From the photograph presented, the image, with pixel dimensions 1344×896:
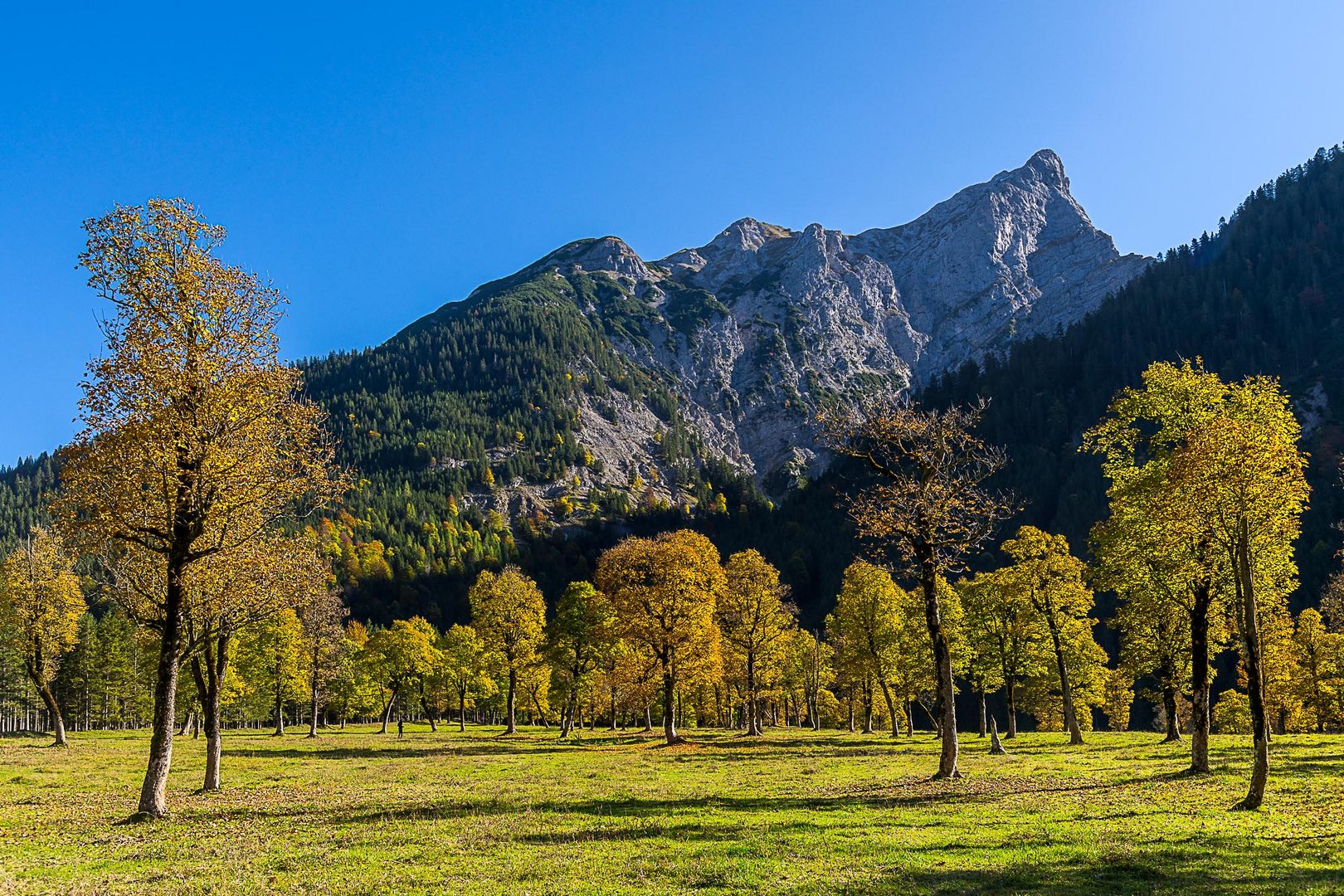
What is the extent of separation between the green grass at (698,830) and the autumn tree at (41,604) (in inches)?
1124

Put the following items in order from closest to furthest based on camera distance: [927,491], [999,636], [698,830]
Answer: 1. [698,830]
2. [927,491]
3. [999,636]

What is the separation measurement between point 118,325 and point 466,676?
89.2 meters

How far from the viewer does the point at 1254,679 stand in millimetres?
22359

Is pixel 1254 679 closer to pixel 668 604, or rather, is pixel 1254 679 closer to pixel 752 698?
pixel 668 604

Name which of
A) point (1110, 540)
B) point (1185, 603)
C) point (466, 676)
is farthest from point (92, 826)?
point (466, 676)

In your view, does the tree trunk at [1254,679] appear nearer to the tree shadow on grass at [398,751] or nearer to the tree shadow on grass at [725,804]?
the tree shadow on grass at [725,804]

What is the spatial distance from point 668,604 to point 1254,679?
42.9 meters

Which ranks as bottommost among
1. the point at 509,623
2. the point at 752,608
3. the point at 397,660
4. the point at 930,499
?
the point at 397,660

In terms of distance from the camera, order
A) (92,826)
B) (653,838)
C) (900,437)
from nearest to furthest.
Answer: (653,838), (92,826), (900,437)

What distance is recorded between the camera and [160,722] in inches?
933

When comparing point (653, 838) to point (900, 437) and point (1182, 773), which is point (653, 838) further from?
point (1182, 773)

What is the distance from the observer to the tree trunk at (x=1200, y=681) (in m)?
30.3

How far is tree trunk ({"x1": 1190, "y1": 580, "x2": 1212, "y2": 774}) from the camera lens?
30266 millimetres

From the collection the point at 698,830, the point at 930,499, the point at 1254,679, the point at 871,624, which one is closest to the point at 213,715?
the point at 698,830
